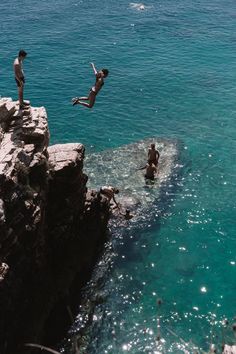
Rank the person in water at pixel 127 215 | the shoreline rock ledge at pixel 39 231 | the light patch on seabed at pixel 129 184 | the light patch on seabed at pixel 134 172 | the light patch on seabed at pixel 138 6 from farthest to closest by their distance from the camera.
→ the light patch on seabed at pixel 138 6 → the light patch on seabed at pixel 134 172 → the person in water at pixel 127 215 → the light patch on seabed at pixel 129 184 → the shoreline rock ledge at pixel 39 231

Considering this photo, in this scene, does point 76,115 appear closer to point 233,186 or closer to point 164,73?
point 164,73

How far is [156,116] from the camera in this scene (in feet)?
133

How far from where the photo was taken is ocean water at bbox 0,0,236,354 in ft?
72.3

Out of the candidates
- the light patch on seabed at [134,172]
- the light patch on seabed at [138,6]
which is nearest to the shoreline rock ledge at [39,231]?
the light patch on seabed at [134,172]

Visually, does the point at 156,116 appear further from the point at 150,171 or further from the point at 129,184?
the point at 129,184

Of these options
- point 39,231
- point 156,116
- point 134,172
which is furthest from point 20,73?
point 156,116

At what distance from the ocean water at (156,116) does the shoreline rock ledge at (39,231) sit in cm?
235

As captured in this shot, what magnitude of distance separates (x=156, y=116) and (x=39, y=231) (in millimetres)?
23312

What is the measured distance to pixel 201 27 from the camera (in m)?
62.5

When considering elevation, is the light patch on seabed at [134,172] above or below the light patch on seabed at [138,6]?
below

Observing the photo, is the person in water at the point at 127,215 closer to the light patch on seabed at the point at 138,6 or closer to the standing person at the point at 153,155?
the standing person at the point at 153,155

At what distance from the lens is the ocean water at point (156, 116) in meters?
22.0

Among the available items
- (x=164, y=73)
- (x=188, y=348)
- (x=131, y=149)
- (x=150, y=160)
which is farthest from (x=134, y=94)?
(x=188, y=348)

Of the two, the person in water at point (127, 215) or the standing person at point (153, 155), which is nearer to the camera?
the person in water at point (127, 215)
